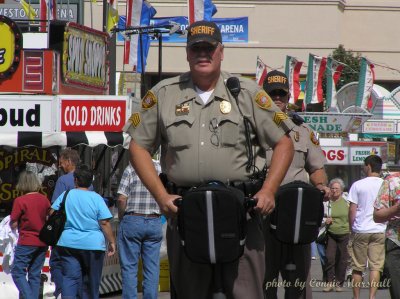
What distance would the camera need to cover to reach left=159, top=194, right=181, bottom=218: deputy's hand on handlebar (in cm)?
585

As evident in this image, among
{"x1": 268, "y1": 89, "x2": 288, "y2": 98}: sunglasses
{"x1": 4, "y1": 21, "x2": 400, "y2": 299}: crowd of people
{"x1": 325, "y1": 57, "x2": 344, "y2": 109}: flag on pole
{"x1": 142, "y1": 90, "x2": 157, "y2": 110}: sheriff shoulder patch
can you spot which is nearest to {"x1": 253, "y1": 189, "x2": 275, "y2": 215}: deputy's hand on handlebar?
{"x1": 4, "y1": 21, "x2": 400, "y2": 299}: crowd of people

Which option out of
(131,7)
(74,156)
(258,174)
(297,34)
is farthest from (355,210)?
(297,34)

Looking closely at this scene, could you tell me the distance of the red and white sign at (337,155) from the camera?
1077 inches

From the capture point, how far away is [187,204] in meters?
5.78

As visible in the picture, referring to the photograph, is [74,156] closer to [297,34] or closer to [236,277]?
[236,277]

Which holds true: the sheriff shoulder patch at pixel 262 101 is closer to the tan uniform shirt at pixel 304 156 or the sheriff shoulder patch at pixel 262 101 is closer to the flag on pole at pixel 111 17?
the tan uniform shirt at pixel 304 156

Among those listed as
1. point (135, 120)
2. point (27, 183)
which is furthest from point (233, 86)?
point (27, 183)

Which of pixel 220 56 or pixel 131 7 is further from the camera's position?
pixel 131 7

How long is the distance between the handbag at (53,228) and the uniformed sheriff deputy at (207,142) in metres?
4.60

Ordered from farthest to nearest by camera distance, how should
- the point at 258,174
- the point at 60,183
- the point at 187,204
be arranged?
the point at 60,183 → the point at 258,174 → the point at 187,204

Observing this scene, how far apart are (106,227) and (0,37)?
417cm

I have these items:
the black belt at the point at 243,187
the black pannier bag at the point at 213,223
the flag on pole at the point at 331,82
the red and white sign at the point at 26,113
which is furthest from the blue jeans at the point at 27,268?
the flag on pole at the point at 331,82

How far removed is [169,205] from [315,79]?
32465 mm

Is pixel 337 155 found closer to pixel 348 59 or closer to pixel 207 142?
pixel 207 142
